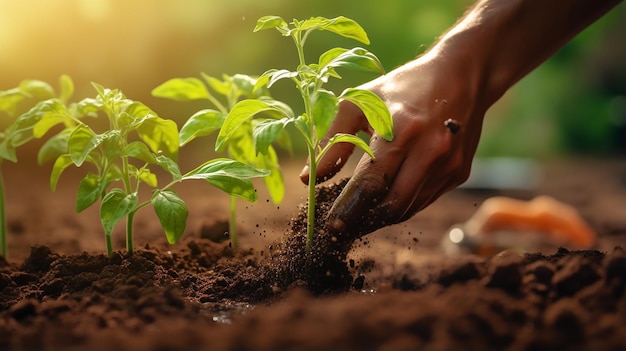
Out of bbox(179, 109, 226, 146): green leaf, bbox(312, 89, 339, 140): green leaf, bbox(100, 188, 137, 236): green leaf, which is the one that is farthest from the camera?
bbox(179, 109, 226, 146): green leaf

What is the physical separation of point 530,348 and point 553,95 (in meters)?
6.31

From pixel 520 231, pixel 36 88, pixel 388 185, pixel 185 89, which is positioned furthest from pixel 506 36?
pixel 520 231

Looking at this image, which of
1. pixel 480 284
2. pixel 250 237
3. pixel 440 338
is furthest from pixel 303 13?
pixel 440 338

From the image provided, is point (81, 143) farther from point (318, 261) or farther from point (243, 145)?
point (318, 261)

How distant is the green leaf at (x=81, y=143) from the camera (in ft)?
5.09

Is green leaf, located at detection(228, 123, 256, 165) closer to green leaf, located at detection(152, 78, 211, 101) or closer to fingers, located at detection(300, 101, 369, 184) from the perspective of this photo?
green leaf, located at detection(152, 78, 211, 101)

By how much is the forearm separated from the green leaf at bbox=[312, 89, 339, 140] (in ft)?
1.85

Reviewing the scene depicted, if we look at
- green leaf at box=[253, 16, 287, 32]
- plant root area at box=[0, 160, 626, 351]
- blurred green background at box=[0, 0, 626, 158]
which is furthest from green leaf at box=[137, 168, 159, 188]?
blurred green background at box=[0, 0, 626, 158]

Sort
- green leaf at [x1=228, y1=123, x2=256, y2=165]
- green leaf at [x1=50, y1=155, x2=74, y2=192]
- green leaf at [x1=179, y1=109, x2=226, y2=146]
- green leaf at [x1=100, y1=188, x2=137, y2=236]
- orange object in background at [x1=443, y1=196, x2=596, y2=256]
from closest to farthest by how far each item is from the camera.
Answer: green leaf at [x1=100, y1=188, x2=137, y2=236], green leaf at [x1=50, y1=155, x2=74, y2=192], green leaf at [x1=179, y1=109, x2=226, y2=146], green leaf at [x1=228, y1=123, x2=256, y2=165], orange object in background at [x1=443, y1=196, x2=596, y2=256]

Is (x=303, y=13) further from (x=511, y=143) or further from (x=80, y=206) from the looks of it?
(x=80, y=206)

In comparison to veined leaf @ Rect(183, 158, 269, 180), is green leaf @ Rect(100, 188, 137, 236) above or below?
below

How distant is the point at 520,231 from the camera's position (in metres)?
3.53

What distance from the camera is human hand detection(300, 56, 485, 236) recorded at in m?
1.61

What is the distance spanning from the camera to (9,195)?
155 inches
